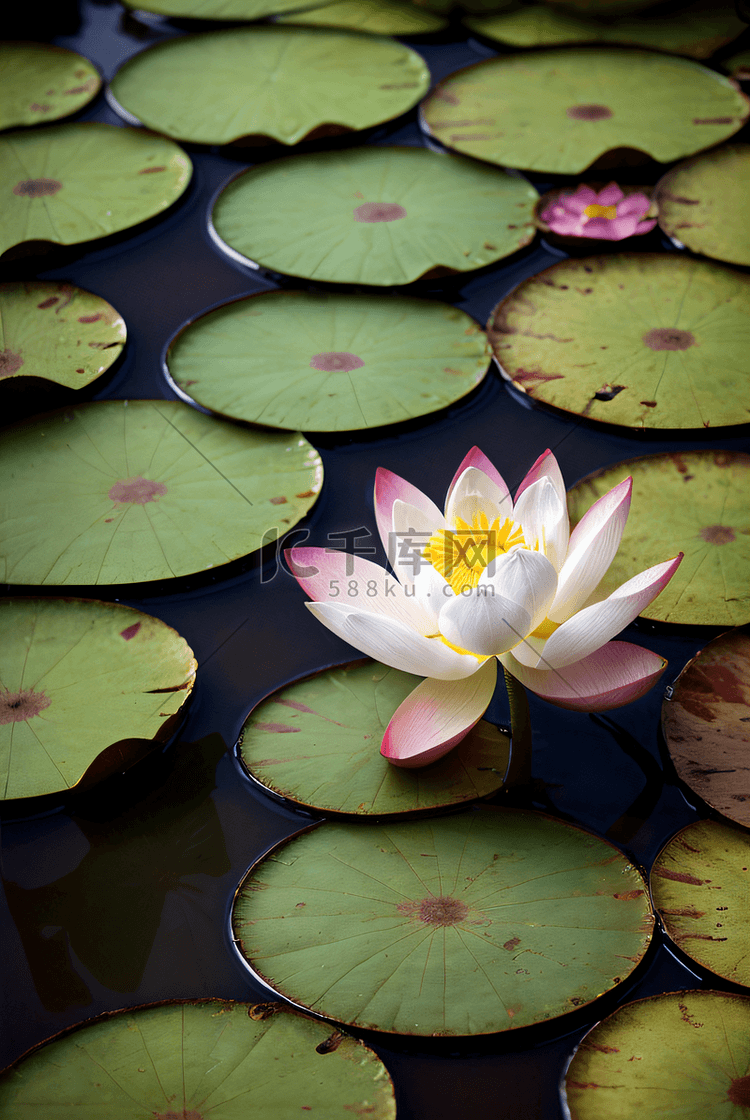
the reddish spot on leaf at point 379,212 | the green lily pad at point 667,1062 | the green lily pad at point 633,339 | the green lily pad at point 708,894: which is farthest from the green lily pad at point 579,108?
the green lily pad at point 667,1062

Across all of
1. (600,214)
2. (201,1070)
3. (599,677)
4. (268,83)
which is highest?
(268,83)

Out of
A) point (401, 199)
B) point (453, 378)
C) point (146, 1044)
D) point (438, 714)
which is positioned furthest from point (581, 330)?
point (146, 1044)

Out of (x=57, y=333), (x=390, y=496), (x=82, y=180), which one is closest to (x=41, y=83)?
(x=82, y=180)

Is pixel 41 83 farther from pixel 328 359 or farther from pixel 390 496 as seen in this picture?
pixel 390 496

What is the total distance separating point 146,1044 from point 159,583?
28.6 inches

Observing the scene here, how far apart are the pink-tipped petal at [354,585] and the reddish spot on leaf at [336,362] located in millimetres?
639

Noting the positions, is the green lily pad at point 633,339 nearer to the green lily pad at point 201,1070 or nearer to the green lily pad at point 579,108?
the green lily pad at point 579,108

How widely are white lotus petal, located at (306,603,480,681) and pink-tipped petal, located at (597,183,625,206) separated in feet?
4.70

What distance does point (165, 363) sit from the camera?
73.0 inches

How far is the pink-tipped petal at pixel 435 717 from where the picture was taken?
1.16 meters

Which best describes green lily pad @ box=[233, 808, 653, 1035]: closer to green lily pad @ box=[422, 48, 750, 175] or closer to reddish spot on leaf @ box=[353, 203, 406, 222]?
reddish spot on leaf @ box=[353, 203, 406, 222]

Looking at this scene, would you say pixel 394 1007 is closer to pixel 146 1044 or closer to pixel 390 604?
pixel 146 1044

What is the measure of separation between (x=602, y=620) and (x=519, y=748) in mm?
243

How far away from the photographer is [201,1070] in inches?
38.5
